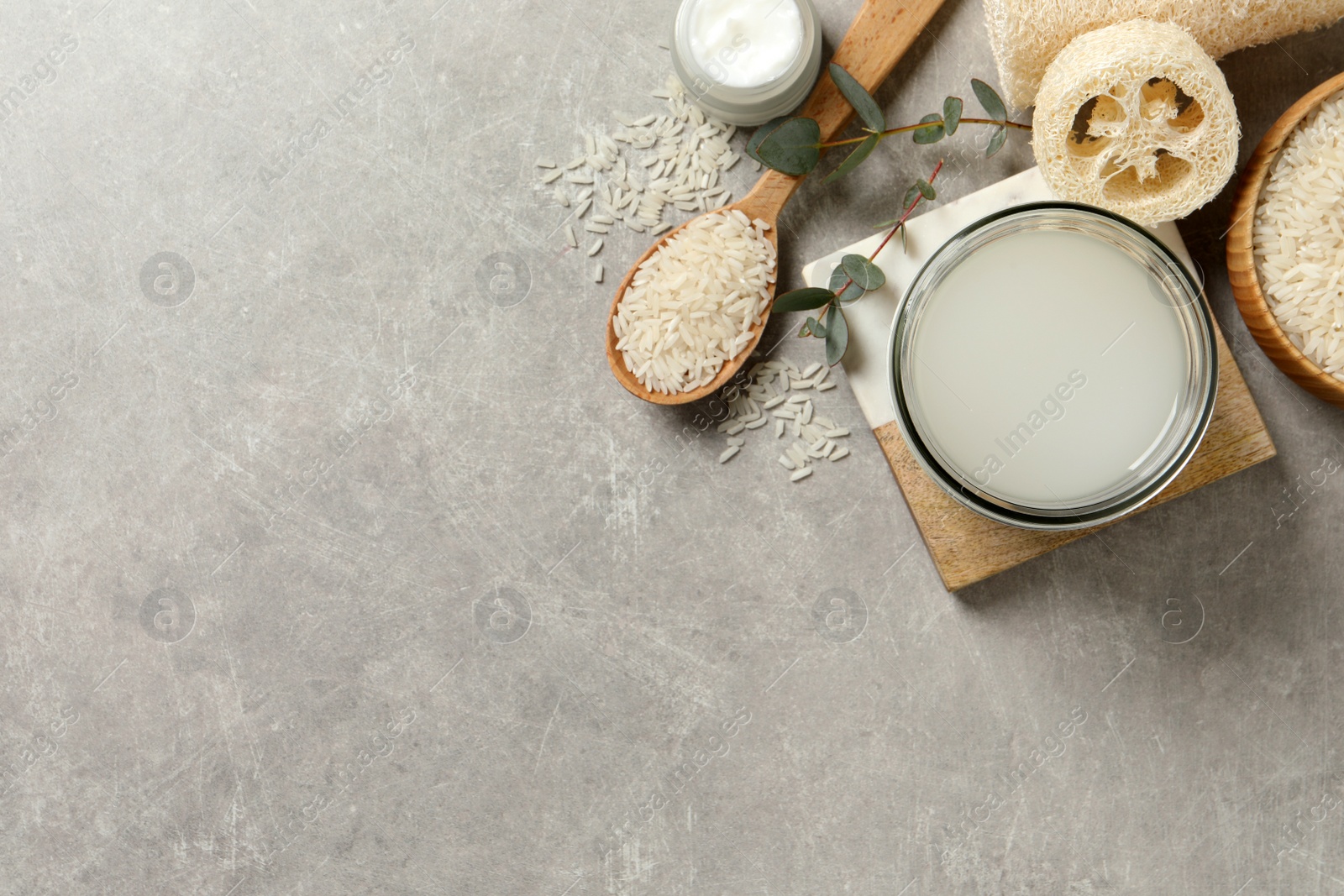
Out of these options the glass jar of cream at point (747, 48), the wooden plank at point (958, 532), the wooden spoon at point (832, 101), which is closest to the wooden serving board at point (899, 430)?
the wooden plank at point (958, 532)

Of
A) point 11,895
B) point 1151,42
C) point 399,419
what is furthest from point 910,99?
point 11,895

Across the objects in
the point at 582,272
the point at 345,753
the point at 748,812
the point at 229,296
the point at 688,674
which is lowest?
the point at 748,812

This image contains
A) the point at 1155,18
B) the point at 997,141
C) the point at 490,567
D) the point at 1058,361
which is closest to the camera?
the point at 1058,361

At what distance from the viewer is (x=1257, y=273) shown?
1026mm

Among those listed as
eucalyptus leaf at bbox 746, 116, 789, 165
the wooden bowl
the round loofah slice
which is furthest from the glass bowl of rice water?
eucalyptus leaf at bbox 746, 116, 789, 165

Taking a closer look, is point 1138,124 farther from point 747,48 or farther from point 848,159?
point 747,48

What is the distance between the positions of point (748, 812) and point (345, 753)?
24.3 inches

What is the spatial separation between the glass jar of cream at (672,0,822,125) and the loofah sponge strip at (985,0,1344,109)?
0.82 feet

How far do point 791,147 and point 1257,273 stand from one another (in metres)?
0.60

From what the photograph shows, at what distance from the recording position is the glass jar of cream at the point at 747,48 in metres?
1.11

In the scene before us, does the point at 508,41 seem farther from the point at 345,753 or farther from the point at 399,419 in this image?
the point at 345,753

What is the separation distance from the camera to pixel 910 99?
47.2 inches

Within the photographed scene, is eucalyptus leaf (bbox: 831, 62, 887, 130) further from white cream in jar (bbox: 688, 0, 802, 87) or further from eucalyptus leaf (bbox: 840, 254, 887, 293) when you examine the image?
eucalyptus leaf (bbox: 840, 254, 887, 293)

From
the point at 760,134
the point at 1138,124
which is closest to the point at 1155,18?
the point at 1138,124
